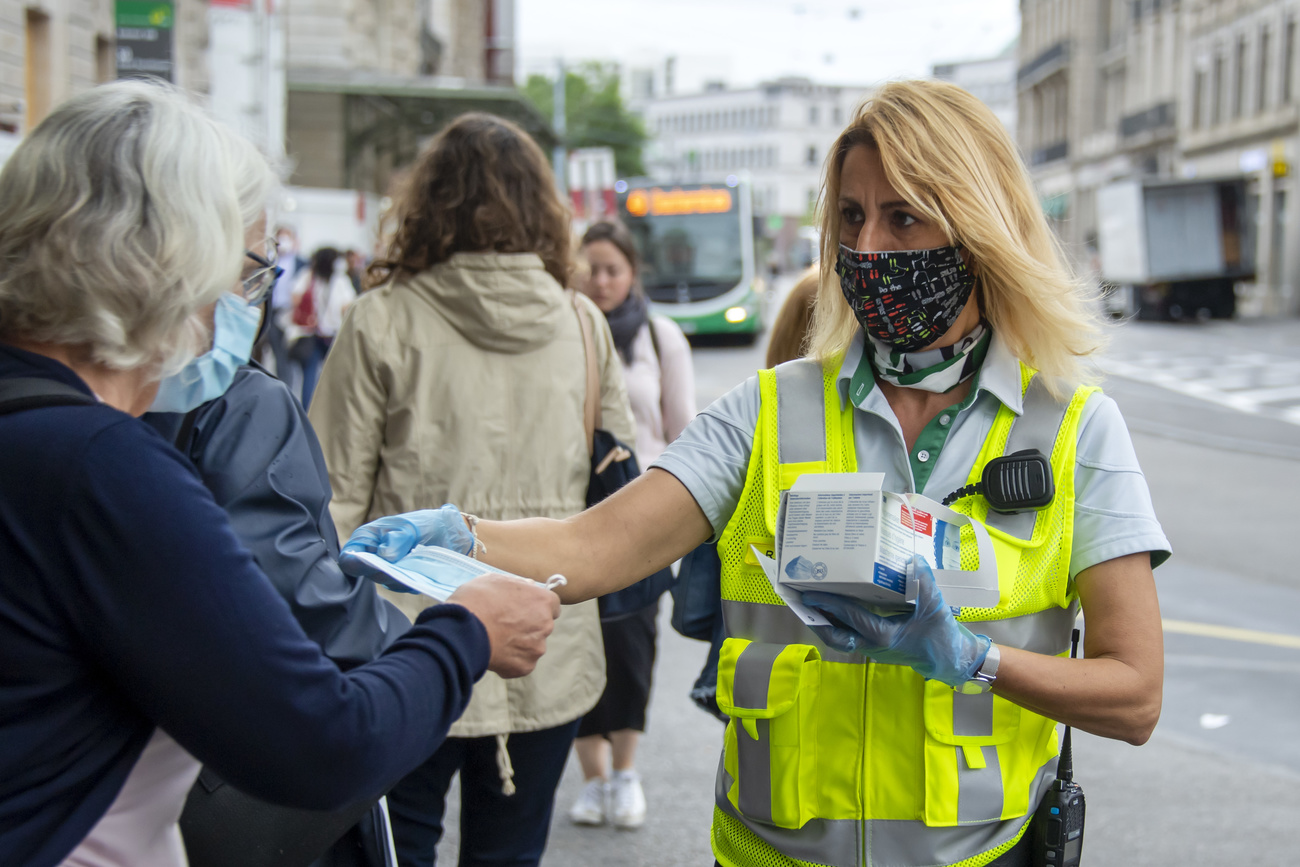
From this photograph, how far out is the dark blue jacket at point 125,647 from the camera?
1.35 metres

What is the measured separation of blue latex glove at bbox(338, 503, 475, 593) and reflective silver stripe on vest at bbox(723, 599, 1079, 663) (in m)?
0.46

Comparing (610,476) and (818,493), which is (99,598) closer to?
(818,493)

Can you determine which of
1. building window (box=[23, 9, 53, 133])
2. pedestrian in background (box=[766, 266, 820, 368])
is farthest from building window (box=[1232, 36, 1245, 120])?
pedestrian in background (box=[766, 266, 820, 368])

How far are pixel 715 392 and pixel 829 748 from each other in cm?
1507

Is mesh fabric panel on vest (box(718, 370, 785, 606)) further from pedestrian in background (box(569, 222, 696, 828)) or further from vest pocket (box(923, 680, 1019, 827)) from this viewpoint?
pedestrian in background (box(569, 222, 696, 828))

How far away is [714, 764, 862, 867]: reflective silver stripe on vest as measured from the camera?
1.95 meters

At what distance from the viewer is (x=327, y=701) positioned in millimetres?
1469

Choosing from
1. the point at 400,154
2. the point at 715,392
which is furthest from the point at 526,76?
the point at 715,392

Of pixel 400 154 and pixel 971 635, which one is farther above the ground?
pixel 400 154

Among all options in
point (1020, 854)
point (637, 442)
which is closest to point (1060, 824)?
point (1020, 854)

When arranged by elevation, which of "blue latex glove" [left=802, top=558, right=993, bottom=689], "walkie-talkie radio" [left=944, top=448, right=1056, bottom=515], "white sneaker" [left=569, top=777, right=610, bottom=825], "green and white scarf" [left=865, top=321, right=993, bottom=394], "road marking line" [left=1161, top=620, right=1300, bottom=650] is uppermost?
"green and white scarf" [left=865, top=321, right=993, bottom=394]

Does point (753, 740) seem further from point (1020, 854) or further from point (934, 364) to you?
point (934, 364)

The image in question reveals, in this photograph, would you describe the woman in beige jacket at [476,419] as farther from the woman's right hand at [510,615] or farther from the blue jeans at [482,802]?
the woman's right hand at [510,615]

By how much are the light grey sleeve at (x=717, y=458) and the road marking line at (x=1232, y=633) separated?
16.3 feet
